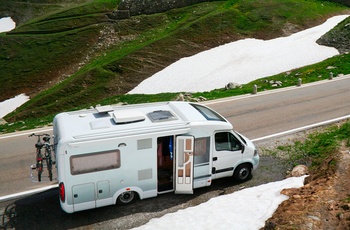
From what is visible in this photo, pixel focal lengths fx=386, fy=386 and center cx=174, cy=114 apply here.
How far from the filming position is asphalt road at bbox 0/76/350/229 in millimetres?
12602

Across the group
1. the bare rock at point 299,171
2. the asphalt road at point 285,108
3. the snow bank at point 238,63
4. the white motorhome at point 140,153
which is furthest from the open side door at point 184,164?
the snow bank at point 238,63

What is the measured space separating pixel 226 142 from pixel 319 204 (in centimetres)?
418

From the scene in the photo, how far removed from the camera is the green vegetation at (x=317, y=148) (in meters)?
15.6

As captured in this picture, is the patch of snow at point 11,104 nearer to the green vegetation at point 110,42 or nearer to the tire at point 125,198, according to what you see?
the green vegetation at point 110,42

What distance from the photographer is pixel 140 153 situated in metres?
12.6

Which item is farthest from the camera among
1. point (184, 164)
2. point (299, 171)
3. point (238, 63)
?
point (238, 63)

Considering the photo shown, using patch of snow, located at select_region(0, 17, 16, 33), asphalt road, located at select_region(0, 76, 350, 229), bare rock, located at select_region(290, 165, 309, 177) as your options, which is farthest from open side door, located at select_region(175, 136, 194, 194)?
patch of snow, located at select_region(0, 17, 16, 33)

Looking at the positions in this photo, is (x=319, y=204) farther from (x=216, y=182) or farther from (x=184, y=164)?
(x=216, y=182)

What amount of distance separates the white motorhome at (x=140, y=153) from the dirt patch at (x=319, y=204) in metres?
2.78

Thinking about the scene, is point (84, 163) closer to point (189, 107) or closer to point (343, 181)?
point (189, 107)

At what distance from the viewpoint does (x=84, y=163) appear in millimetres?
11969

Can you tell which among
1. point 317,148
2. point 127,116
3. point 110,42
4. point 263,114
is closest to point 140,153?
point 127,116

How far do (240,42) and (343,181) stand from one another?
41.7 m

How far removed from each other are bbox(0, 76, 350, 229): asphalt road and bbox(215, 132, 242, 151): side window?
148cm
